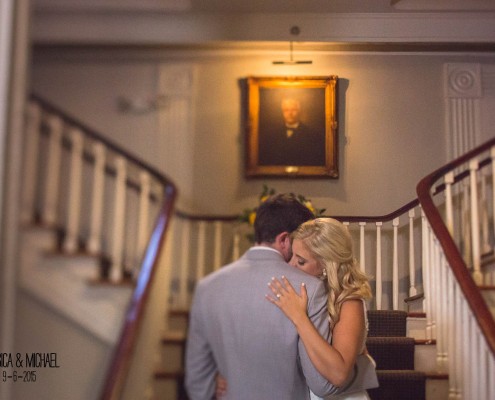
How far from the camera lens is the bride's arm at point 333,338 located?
A: 0.97 meters

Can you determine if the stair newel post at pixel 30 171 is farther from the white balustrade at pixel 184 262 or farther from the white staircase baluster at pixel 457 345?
the white staircase baluster at pixel 457 345

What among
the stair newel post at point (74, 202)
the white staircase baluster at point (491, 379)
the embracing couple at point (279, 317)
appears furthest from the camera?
the white staircase baluster at point (491, 379)

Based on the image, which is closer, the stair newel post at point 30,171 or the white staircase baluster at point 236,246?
the stair newel post at point 30,171

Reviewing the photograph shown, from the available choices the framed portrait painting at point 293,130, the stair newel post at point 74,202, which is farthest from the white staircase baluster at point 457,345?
the stair newel post at point 74,202

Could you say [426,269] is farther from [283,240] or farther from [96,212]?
[96,212]

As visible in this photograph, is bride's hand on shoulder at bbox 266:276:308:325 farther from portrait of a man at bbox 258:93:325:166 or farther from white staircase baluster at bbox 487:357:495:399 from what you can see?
white staircase baluster at bbox 487:357:495:399

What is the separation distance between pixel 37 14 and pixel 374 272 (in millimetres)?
704

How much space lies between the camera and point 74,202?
2.85 feet

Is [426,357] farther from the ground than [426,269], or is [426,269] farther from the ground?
[426,269]

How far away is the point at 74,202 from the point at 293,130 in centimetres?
40

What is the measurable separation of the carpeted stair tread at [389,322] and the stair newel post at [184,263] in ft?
1.12

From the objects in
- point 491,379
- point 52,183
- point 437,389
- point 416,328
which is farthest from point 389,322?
point 52,183

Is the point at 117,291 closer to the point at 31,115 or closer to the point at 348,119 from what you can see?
the point at 31,115

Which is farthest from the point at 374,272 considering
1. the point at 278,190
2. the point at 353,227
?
the point at 278,190
